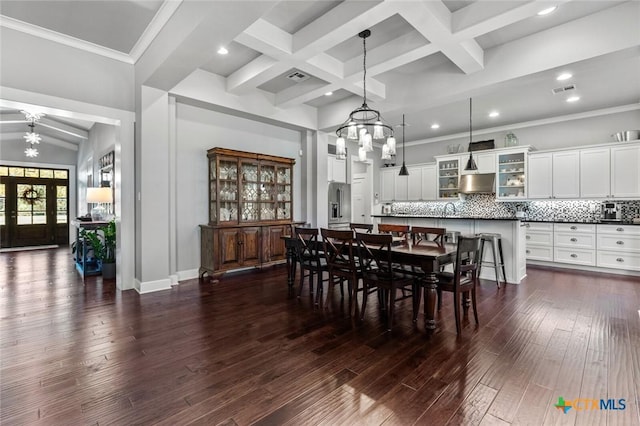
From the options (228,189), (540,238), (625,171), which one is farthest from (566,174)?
(228,189)

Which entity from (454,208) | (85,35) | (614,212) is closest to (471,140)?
(454,208)

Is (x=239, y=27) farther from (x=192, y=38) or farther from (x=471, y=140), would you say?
(x=471, y=140)

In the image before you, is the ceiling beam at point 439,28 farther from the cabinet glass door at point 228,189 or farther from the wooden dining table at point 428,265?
the cabinet glass door at point 228,189

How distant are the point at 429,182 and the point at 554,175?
257 cm

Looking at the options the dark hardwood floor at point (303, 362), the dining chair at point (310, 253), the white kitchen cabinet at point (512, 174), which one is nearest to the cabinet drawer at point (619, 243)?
the white kitchen cabinet at point (512, 174)

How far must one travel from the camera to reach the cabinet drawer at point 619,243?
5.04 metres

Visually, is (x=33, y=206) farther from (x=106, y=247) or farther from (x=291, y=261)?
(x=291, y=261)

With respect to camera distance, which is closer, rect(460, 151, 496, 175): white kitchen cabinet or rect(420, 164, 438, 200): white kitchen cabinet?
rect(460, 151, 496, 175): white kitchen cabinet

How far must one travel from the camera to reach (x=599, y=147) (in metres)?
5.55

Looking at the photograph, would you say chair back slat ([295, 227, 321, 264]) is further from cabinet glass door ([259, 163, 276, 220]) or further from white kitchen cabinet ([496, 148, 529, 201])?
white kitchen cabinet ([496, 148, 529, 201])

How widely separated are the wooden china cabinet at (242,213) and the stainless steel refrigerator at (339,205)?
162 cm

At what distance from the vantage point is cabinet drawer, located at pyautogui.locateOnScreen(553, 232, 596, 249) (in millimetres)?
5422

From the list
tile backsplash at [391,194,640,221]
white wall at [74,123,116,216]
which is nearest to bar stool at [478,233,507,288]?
tile backsplash at [391,194,640,221]

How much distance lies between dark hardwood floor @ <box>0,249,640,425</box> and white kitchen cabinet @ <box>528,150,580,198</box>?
108 inches
